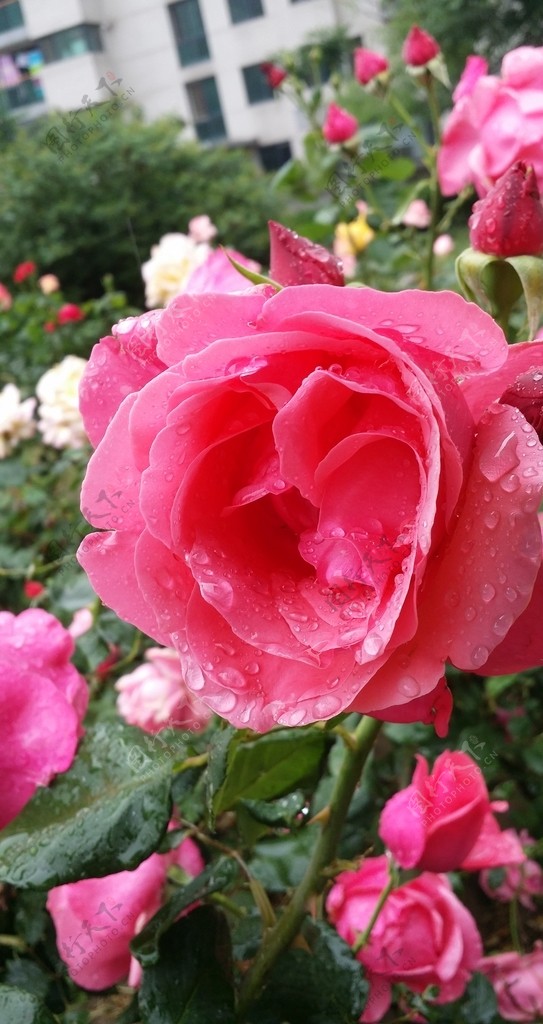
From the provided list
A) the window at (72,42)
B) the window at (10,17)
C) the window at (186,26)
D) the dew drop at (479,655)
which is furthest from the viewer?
the window at (186,26)

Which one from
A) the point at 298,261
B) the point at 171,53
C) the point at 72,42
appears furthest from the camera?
the point at 171,53

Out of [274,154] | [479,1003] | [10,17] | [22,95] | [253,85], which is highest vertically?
[10,17]

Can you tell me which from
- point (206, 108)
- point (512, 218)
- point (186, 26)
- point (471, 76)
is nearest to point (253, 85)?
point (206, 108)

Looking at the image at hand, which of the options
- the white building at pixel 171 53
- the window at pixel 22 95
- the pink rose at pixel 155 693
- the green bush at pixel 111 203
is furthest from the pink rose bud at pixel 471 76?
the green bush at pixel 111 203

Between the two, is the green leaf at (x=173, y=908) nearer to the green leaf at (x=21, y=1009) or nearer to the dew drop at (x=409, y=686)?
the green leaf at (x=21, y=1009)

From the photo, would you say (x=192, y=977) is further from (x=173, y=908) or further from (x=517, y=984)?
(x=517, y=984)

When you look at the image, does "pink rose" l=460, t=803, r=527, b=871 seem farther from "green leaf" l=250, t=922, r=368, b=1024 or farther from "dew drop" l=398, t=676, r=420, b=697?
"dew drop" l=398, t=676, r=420, b=697

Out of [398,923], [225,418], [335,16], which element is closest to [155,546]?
Answer: [225,418]
